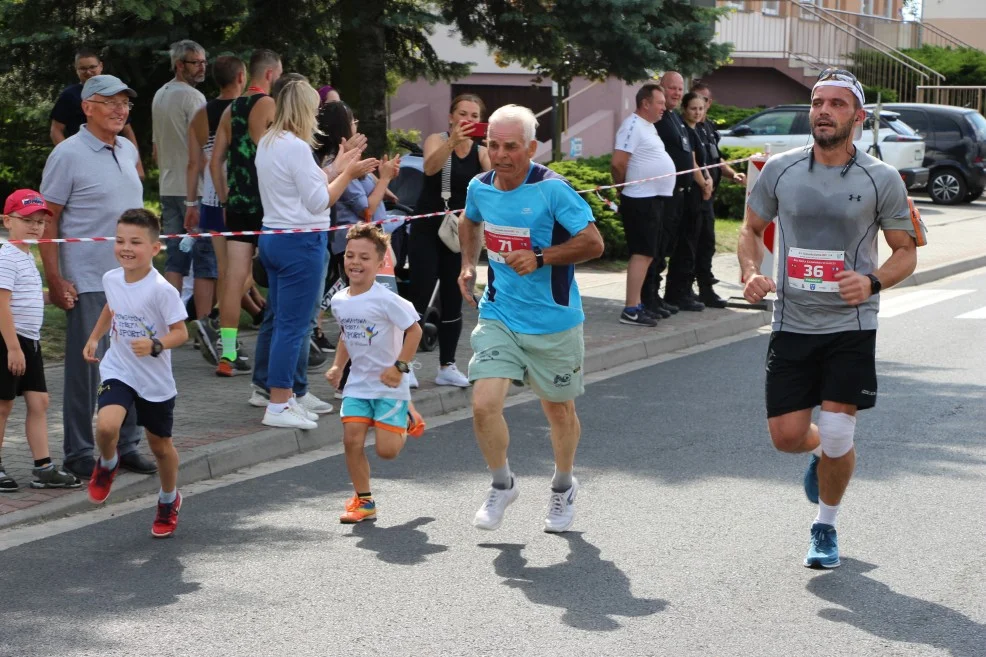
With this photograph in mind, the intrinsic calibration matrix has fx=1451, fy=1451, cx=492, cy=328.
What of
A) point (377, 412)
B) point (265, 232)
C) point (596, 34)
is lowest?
point (377, 412)

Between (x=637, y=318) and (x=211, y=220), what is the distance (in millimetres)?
4111

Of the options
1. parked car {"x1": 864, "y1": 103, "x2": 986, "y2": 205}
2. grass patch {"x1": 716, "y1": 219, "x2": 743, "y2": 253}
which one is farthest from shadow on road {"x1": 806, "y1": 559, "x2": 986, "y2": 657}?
parked car {"x1": 864, "y1": 103, "x2": 986, "y2": 205}

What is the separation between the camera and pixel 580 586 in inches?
219

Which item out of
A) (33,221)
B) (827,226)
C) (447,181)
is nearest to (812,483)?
(827,226)

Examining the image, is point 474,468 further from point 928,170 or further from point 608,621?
point 928,170

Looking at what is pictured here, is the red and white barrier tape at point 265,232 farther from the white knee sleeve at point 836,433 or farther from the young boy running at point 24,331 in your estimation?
the white knee sleeve at point 836,433

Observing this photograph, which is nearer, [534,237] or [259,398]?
[534,237]

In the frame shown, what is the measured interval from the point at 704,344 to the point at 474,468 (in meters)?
5.13

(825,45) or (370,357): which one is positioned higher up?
(825,45)

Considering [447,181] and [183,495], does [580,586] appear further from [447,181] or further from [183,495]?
[447,181]

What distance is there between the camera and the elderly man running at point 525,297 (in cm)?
612

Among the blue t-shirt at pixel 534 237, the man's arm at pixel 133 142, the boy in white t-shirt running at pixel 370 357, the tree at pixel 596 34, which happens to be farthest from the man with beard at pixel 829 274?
the tree at pixel 596 34

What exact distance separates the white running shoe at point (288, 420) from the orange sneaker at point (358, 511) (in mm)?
1613

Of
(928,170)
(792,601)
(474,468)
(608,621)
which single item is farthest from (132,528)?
(928,170)
